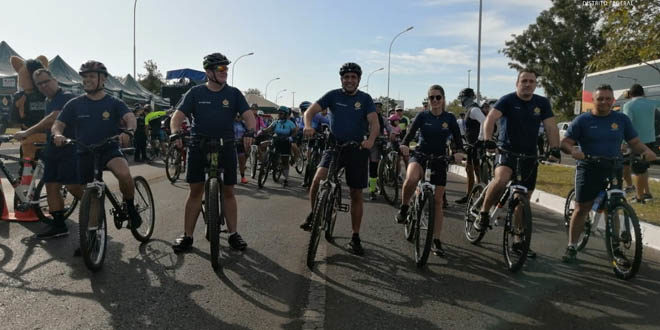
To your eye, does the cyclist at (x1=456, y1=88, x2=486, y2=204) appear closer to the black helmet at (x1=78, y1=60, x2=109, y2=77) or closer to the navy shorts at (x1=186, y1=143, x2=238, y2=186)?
the navy shorts at (x1=186, y1=143, x2=238, y2=186)

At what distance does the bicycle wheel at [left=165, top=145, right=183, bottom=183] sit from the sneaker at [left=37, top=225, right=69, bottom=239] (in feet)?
18.3

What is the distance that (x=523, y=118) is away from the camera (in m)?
5.15

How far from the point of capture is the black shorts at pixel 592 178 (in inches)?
199

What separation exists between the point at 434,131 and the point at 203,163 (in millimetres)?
2697

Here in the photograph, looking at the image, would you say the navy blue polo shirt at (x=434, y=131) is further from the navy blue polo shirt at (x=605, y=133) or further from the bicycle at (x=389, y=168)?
the bicycle at (x=389, y=168)

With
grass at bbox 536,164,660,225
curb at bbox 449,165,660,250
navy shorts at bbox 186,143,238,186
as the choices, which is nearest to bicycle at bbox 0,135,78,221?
navy shorts at bbox 186,143,238,186

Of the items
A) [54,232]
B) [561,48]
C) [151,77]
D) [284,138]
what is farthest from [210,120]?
[151,77]

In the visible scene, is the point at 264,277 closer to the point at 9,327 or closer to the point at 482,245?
the point at 9,327

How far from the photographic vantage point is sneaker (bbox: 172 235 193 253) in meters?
5.18

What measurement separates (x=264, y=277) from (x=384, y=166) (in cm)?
547

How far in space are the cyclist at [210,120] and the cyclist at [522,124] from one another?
267 centimetres

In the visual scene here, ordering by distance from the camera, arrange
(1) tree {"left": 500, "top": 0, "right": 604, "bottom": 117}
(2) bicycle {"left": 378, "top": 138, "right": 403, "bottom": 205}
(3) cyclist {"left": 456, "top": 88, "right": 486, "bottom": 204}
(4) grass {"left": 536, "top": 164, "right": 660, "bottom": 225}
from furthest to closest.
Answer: (1) tree {"left": 500, "top": 0, "right": 604, "bottom": 117} < (2) bicycle {"left": 378, "top": 138, "right": 403, "bottom": 205} < (3) cyclist {"left": 456, "top": 88, "right": 486, "bottom": 204} < (4) grass {"left": 536, "top": 164, "right": 660, "bottom": 225}

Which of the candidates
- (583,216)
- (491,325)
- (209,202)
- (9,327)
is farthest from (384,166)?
(9,327)

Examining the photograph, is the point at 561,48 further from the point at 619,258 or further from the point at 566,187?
the point at 619,258
